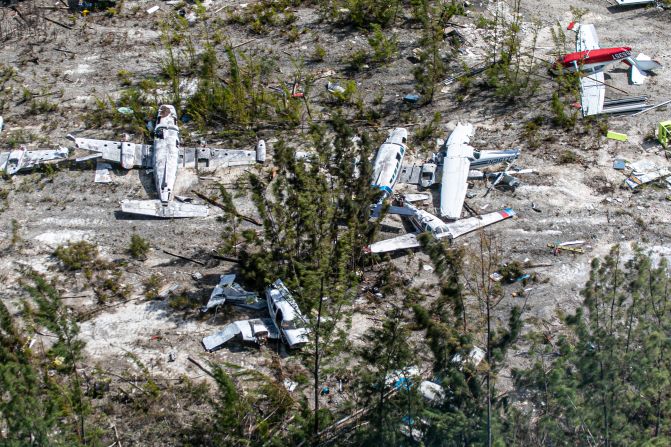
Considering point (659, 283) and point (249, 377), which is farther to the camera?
point (249, 377)

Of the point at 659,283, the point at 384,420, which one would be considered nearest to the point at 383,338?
the point at 384,420

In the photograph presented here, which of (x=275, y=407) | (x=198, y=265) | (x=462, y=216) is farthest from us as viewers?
(x=462, y=216)

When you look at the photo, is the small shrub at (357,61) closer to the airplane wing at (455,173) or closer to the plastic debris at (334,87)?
the plastic debris at (334,87)

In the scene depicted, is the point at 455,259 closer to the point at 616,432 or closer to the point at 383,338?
the point at 383,338

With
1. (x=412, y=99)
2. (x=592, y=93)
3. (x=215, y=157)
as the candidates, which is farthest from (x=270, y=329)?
(x=592, y=93)

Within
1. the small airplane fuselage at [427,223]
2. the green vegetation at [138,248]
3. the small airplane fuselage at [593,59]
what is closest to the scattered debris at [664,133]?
the small airplane fuselage at [593,59]

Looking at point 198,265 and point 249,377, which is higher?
point 198,265
